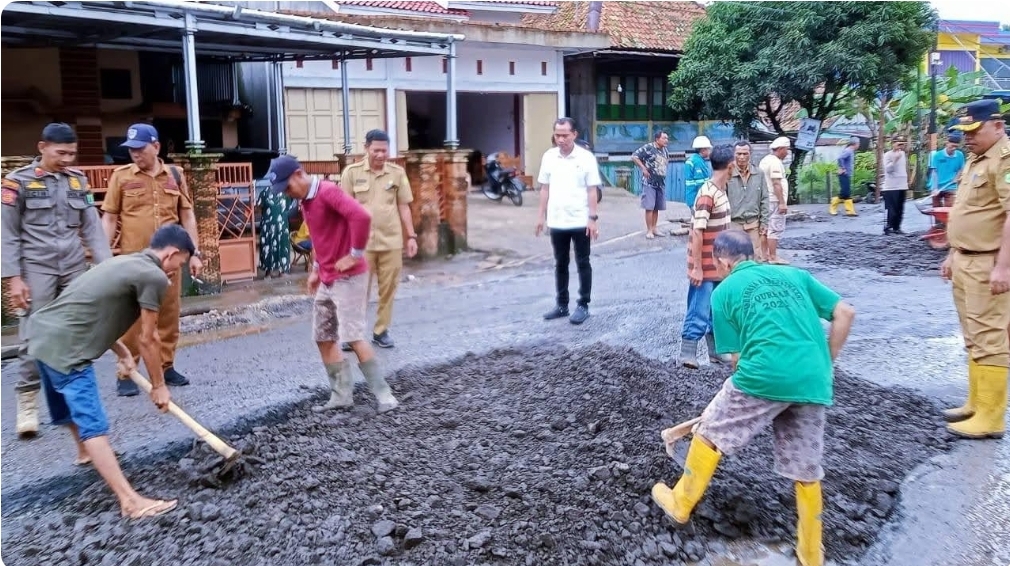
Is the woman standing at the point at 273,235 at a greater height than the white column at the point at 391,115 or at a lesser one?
lesser

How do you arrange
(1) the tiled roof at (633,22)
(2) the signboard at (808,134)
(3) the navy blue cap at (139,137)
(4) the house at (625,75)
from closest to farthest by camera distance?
(3) the navy blue cap at (139,137), (2) the signboard at (808,134), (1) the tiled roof at (633,22), (4) the house at (625,75)

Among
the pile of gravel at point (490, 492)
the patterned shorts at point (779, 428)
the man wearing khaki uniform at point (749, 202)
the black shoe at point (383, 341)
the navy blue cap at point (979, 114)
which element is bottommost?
the pile of gravel at point (490, 492)

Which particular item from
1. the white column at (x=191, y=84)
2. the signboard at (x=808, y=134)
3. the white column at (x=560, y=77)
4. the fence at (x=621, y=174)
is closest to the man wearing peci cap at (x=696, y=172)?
the white column at (x=191, y=84)

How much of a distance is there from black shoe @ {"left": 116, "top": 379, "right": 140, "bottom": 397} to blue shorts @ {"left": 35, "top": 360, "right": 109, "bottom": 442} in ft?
5.68

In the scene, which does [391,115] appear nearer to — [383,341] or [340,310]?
[383,341]

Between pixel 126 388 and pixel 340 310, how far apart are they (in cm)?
177

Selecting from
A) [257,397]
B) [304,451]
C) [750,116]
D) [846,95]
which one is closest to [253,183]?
[257,397]

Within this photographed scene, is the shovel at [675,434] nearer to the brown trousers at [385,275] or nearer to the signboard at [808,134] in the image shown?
the brown trousers at [385,275]

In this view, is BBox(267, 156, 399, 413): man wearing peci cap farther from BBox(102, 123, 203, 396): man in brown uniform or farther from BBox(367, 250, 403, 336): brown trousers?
BBox(367, 250, 403, 336): brown trousers

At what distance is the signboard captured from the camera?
63.0ft

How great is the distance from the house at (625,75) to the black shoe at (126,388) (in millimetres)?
17131

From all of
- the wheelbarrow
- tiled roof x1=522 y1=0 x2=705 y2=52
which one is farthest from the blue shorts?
tiled roof x1=522 y1=0 x2=705 y2=52

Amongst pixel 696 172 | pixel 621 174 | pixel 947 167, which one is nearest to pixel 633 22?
pixel 621 174

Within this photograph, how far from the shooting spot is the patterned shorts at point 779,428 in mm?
3576
